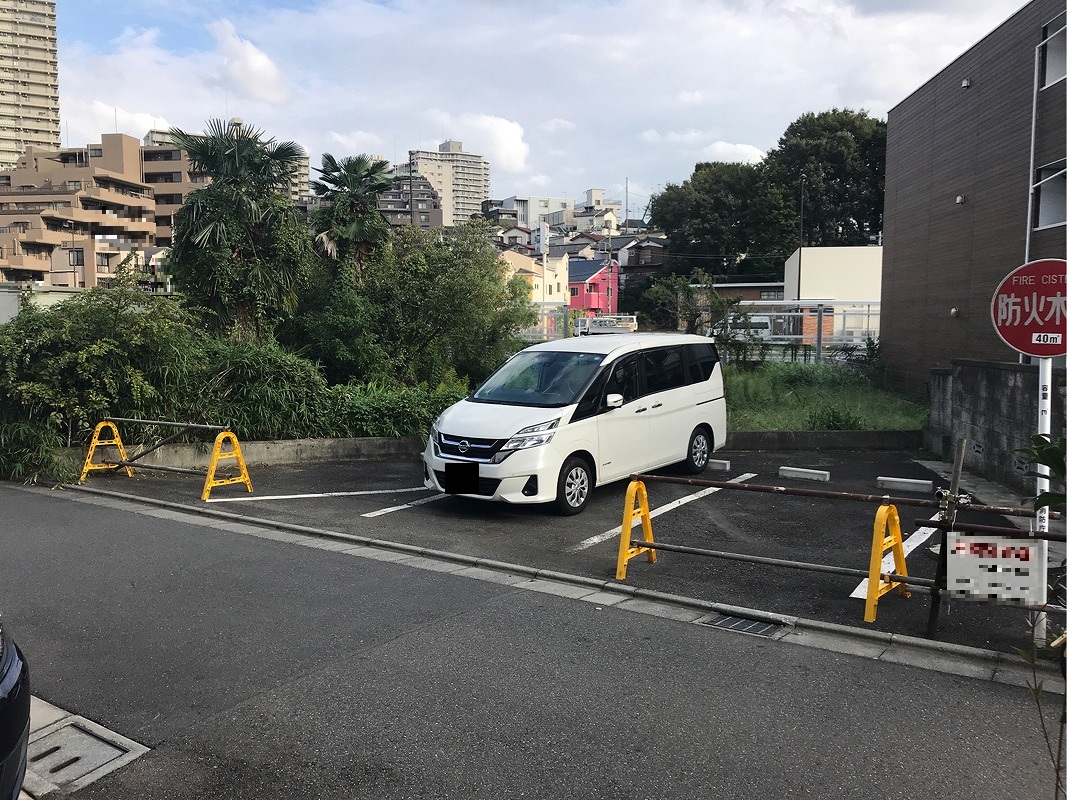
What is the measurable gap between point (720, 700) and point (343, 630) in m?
2.41

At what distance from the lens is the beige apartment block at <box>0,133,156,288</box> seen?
209ft

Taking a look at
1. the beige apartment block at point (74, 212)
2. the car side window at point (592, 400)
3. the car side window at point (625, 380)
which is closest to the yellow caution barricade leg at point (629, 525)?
the car side window at point (592, 400)

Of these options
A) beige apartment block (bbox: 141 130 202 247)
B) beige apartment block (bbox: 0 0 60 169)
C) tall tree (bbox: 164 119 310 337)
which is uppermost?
beige apartment block (bbox: 0 0 60 169)

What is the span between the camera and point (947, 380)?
12203 mm

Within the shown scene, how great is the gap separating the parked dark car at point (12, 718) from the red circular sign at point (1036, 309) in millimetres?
5232

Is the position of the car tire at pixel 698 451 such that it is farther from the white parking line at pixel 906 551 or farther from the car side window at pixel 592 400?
the white parking line at pixel 906 551

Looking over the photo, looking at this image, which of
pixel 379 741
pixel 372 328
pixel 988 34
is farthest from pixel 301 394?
pixel 988 34

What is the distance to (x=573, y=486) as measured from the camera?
8711 millimetres

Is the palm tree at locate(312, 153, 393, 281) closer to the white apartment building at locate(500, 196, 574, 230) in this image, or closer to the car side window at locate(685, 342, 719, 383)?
the car side window at locate(685, 342, 719, 383)

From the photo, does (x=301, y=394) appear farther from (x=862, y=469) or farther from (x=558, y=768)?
(x=558, y=768)

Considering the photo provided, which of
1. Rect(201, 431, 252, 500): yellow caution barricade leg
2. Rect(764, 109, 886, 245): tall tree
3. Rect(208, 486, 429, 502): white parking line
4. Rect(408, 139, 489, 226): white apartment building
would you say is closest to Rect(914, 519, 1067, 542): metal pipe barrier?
Rect(208, 486, 429, 502): white parking line

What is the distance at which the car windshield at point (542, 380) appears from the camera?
9000 millimetres

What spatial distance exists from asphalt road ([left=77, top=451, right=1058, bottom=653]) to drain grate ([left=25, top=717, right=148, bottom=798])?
3572 millimetres

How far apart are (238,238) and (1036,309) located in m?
15.2
